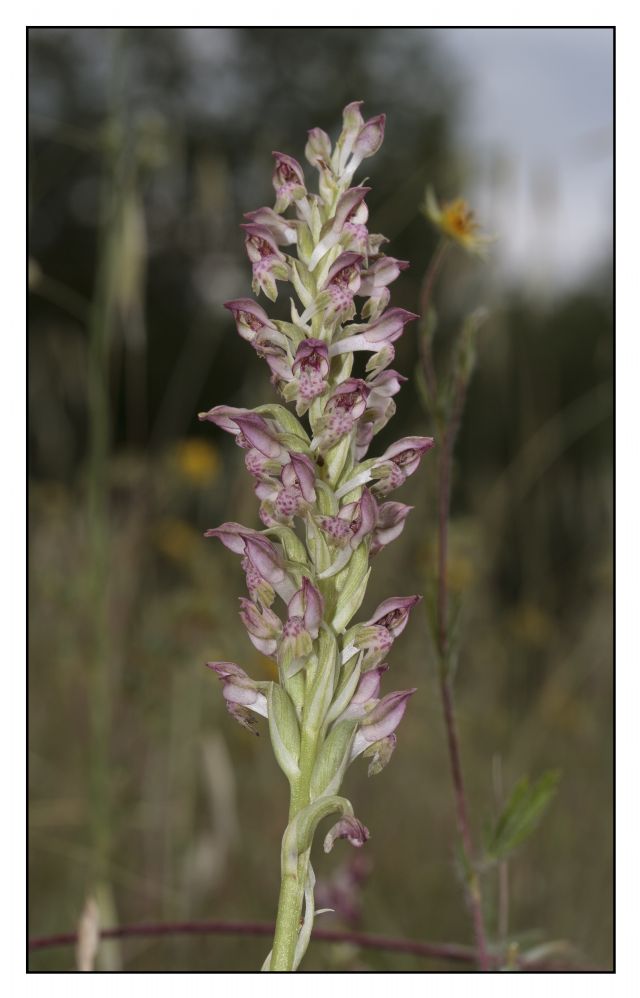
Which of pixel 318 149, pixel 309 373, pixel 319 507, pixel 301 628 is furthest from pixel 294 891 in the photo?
pixel 318 149

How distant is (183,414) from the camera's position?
9.78 metres

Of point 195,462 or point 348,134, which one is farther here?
point 195,462

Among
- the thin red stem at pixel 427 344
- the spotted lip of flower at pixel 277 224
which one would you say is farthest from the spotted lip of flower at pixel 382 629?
the thin red stem at pixel 427 344

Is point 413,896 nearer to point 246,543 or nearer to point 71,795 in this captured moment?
point 71,795

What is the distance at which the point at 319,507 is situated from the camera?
34.0 inches

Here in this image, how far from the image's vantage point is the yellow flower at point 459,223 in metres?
1.50

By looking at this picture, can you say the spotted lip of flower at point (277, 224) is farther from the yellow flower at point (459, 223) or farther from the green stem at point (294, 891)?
the yellow flower at point (459, 223)

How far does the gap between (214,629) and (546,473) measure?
363cm

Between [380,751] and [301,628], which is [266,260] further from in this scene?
[380,751]

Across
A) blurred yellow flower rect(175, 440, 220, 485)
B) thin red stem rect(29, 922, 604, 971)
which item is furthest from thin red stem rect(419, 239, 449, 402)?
blurred yellow flower rect(175, 440, 220, 485)

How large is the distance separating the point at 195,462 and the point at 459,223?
1.82m

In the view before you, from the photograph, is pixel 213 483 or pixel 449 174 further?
pixel 213 483

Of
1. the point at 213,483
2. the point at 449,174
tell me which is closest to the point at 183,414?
the point at 213,483

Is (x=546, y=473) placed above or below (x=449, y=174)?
below
